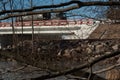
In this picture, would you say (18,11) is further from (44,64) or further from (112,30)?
(112,30)

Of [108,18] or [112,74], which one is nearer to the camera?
[108,18]

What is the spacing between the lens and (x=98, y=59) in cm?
298

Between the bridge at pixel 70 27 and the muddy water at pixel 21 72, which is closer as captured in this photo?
the muddy water at pixel 21 72

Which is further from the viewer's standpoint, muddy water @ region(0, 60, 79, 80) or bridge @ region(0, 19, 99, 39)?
bridge @ region(0, 19, 99, 39)

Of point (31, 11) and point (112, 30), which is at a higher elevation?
point (31, 11)

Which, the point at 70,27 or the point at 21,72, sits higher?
the point at 70,27

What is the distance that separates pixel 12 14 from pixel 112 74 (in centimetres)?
423

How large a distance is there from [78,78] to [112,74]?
318 centimetres

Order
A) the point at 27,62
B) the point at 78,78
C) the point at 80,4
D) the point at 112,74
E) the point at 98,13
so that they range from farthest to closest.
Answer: the point at 112,74
the point at 98,13
the point at 78,78
the point at 27,62
the point at 80,4

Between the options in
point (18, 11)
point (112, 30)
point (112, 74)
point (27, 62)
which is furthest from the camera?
point (112, 30)

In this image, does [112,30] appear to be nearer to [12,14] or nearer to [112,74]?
[112,74]

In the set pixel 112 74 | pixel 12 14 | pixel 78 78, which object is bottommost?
pixel 112 74

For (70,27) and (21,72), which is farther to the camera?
(70,27)

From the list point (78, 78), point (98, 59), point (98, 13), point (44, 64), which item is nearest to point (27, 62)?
point (44, 64)
